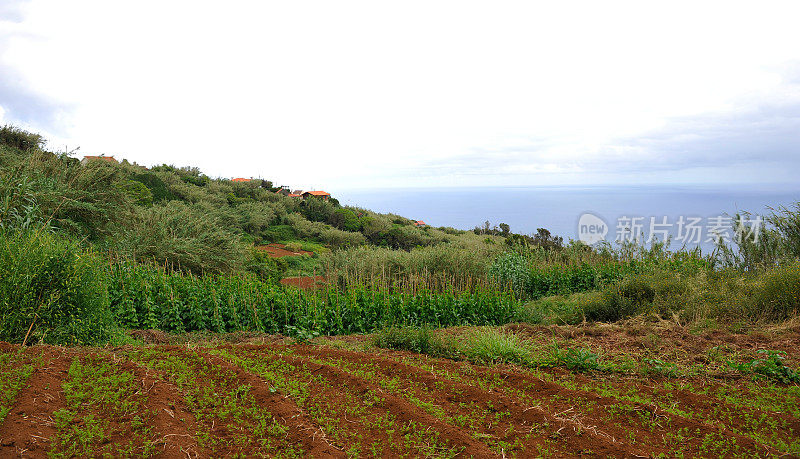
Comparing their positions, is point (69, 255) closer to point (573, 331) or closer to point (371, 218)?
point (573, 331)

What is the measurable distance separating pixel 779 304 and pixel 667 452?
5860 mm

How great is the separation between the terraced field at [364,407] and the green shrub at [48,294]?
677 mm

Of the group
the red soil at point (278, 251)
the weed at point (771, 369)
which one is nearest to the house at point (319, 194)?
the red soil at point (278, 251)

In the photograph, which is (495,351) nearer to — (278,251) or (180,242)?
(180,242)

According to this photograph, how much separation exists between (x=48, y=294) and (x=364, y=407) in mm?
3777

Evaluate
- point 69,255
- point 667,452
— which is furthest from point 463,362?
point 69,255

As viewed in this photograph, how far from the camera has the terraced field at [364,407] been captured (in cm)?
293

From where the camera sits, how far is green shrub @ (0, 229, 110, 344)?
184 inches

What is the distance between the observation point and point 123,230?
34.7 ft

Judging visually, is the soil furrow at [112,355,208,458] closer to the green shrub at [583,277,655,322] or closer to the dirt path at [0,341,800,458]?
the dirt path at [0,341,800,458]

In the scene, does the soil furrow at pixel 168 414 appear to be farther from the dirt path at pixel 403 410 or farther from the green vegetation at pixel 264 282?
the green vegetation at pixel 264 282

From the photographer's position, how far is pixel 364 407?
11.5 feet

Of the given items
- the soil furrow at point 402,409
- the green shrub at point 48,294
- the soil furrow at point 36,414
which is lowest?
the soil furrow at point 402,409

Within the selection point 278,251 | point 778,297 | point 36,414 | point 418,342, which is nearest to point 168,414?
point 36,414
